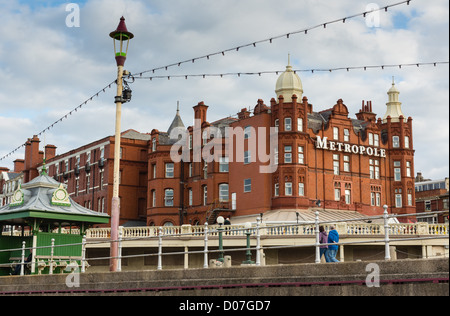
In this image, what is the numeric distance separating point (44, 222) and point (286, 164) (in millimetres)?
32485

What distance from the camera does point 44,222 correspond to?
81.8 ft

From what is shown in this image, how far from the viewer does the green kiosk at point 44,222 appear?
2353 centimetres

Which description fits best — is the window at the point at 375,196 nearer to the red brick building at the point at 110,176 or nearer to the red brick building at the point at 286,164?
the red brick building at the point at 286,164

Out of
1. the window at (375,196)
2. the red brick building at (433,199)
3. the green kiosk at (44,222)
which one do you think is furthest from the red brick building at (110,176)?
the green kiosk at (44,222)

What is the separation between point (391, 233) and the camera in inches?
1738

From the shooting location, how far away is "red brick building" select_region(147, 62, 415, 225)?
182ft

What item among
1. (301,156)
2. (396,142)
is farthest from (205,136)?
(396,142)

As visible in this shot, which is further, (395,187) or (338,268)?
(395,187)

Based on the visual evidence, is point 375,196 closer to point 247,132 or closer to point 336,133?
point 336,133

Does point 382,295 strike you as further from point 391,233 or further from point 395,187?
point 395,187

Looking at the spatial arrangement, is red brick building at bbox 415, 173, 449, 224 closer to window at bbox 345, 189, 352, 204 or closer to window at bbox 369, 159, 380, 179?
window at bbox 369, 159, 380, 179

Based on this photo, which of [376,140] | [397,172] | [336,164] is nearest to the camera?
[336,164]
